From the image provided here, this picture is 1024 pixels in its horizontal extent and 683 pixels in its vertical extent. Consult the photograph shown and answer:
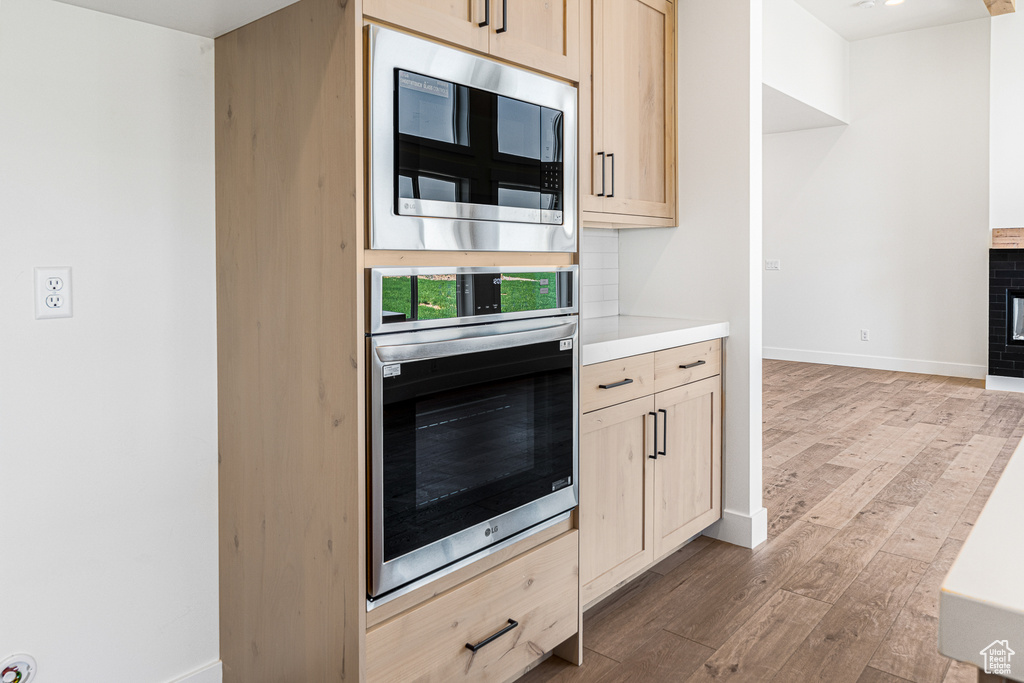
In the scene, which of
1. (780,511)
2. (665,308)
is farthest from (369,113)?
(780,511)

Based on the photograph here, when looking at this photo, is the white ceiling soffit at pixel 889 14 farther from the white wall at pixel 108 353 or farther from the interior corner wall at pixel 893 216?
the white wall at pixel 108 353

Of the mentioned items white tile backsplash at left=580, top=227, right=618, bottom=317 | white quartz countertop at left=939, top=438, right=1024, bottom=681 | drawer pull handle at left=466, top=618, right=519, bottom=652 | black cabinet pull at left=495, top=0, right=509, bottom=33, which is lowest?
drawer pull handle at left=466, top=618, right=519, bottom=652

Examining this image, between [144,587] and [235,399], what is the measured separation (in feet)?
1.69

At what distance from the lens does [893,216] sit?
7.05 meters

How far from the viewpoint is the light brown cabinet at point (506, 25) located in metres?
1.50

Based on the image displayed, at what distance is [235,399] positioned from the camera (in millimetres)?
1796

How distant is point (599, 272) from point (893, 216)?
5293 millimetres

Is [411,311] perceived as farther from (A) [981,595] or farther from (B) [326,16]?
(A) [981,595]

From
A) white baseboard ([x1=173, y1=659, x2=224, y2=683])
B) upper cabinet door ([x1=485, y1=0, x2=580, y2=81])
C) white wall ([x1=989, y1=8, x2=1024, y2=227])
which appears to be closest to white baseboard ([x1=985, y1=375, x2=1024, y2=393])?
white wall ([x1=989, y1=8, x2=1024, y2=227])

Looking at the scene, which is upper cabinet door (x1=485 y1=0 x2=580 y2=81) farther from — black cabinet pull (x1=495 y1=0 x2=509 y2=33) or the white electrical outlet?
the white electrical outlet

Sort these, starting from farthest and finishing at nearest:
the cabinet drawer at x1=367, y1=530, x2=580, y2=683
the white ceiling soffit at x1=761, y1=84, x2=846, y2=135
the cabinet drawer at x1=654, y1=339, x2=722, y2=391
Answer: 1. the white ceiling soffit at x1=761, y1=84, x2=846, y2=135
2. the cabinet drawer at x1=654, y1=339, x2=722, y2=391
3. the cabinet drawer at x1=367, y1=530, x2=580, y2=683

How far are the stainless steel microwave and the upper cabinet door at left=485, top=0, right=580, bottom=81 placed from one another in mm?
45

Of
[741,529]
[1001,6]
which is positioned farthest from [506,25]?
[1001,6]

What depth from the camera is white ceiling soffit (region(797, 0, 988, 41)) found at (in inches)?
233
